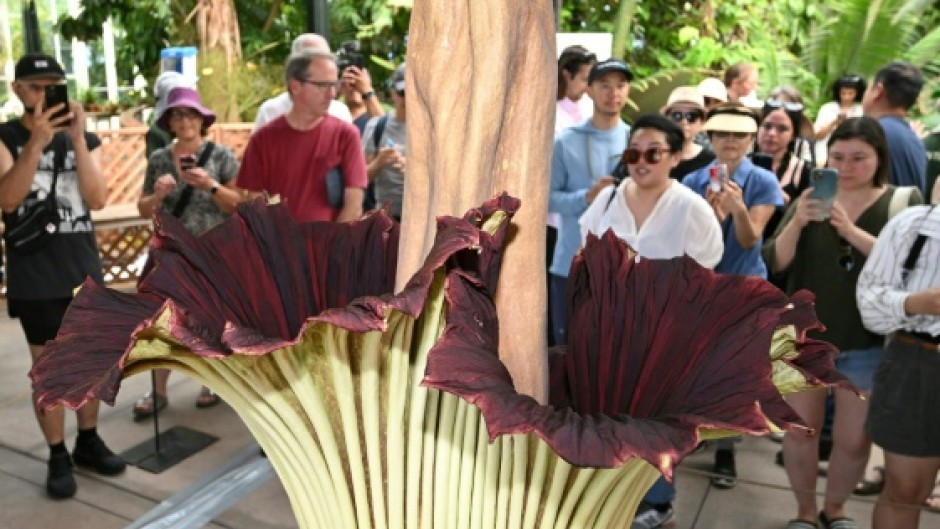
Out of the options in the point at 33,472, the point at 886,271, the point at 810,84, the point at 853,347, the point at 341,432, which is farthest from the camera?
the point at 810,84

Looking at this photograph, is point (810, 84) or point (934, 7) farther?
point (934, 7)

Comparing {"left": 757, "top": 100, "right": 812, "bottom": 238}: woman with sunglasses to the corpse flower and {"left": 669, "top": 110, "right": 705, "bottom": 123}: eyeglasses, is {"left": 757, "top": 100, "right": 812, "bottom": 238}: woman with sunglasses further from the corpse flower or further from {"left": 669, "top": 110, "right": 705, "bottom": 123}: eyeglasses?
the corpse flower

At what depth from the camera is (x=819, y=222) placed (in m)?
1.94

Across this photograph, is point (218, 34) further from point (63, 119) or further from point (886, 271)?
point (886, 271)

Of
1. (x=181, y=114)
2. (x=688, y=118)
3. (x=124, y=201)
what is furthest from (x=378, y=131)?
(x=124, y=201)

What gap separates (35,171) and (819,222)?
1.77 metres

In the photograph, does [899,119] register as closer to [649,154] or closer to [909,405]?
[649,154]

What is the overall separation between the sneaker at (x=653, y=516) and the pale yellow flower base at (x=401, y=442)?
1.50 metres

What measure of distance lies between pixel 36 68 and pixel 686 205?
151 centimetres

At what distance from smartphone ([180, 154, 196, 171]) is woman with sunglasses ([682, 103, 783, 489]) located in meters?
1.30

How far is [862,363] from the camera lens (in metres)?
1.90

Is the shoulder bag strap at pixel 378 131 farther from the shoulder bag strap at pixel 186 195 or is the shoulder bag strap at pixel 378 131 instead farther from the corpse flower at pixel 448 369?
the corpse flower at pixel 448 369

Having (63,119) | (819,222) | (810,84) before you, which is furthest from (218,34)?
(819,222)

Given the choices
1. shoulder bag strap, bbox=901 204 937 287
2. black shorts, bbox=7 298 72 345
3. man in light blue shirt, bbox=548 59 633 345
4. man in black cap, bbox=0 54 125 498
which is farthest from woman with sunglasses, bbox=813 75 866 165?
→ black shorts, bbox=7 298 72 345
